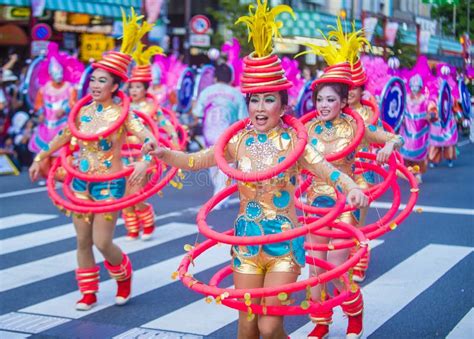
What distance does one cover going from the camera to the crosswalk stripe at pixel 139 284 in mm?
6473

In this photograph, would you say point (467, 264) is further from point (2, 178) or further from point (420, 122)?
point (2, 178)

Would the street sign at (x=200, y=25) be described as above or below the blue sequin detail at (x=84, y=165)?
above

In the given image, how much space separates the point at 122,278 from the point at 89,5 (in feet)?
58.9

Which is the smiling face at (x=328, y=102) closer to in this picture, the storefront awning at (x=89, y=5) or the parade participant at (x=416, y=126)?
the parade participant at (x=416, y=126)

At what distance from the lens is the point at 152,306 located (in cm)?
662

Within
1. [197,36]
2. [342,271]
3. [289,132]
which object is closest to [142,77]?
[289,132]

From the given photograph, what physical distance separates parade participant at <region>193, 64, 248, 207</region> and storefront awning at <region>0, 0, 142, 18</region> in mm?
11022

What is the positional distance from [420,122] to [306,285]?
12.6 m

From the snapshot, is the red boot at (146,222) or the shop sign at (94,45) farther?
the shop sign at (94,45)

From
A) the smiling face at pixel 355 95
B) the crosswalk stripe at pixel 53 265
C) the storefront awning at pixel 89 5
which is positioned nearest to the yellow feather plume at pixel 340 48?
the smiling face at pixel 355 95

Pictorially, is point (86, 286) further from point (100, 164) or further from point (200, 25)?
point (200, 25)

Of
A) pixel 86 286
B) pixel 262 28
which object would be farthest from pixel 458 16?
pixel 262 28

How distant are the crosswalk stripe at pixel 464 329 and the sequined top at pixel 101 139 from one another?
286 cm

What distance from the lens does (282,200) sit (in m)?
4.41
